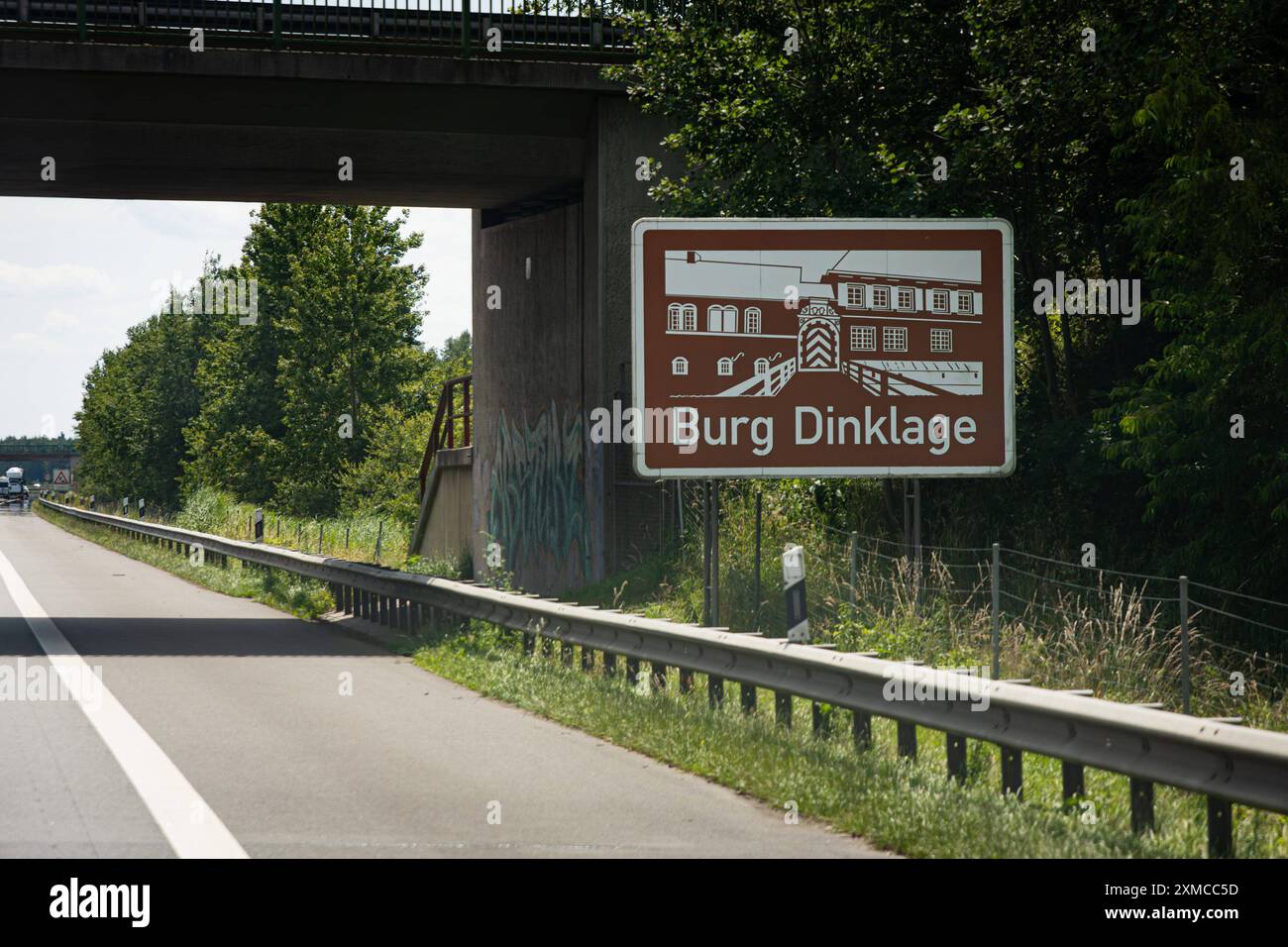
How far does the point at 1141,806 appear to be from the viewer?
269 inches

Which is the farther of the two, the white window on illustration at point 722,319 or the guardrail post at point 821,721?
the white window on illustration at point 722,319

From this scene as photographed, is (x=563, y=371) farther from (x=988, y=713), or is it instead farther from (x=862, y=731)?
(x=988, y=713)

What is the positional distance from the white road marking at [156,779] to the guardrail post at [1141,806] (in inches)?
149

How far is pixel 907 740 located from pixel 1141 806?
189 cm

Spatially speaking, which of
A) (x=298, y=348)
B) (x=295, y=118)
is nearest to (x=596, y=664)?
(x=295, y=118)

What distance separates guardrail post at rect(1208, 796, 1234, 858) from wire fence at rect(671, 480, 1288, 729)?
3.10 metres

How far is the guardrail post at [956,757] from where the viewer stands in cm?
802

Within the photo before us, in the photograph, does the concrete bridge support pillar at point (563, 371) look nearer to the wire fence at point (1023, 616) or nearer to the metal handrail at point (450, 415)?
the metal handrail at point (450, 415)

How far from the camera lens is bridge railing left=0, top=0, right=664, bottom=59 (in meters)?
19.0

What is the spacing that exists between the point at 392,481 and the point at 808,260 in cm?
2769

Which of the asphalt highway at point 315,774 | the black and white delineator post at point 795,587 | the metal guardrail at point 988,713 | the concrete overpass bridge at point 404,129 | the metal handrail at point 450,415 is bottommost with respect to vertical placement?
the asphalt highway at point 315,774

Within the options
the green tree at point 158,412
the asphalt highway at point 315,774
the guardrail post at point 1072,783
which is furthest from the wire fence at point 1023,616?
the green tree at point 158,412

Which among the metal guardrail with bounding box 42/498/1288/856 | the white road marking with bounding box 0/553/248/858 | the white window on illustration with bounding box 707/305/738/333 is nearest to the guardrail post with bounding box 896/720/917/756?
the metal guardrail with bounding box 42/498/1288/856
